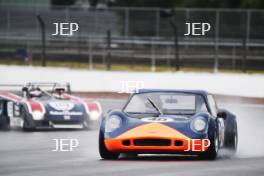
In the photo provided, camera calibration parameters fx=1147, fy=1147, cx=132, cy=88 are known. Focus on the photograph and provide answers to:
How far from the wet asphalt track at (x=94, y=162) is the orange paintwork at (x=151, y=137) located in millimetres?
148

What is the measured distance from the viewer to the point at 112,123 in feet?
37.8

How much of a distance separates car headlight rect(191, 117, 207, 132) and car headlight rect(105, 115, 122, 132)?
751mm

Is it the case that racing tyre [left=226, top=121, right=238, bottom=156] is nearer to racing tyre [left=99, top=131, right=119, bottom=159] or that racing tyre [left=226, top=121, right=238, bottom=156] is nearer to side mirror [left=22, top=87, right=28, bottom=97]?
racing tyre [left=99, top=131, right=119, bottom=159]

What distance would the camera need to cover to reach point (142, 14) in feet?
143

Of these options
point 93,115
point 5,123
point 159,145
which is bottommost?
point 5,123

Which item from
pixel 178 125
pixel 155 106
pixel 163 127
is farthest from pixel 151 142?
pixel 155 106

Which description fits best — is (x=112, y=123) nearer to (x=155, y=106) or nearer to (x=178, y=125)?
(x=155, y=106)

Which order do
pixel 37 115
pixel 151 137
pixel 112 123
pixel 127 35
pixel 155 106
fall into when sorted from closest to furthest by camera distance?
pixel 151 137 < pixel 112 123 < pixel 155 106 < pixel 37 115 < pixel 127 35

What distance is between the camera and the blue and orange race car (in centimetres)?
1124

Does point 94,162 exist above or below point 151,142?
below

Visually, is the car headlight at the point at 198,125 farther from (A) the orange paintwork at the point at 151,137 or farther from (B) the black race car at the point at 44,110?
(B) the black race car at the point at 44,110

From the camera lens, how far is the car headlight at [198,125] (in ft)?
37.1

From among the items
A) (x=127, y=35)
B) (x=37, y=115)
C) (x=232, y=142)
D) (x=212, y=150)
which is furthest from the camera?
(x=127, y=35)

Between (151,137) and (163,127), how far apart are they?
16 cm
